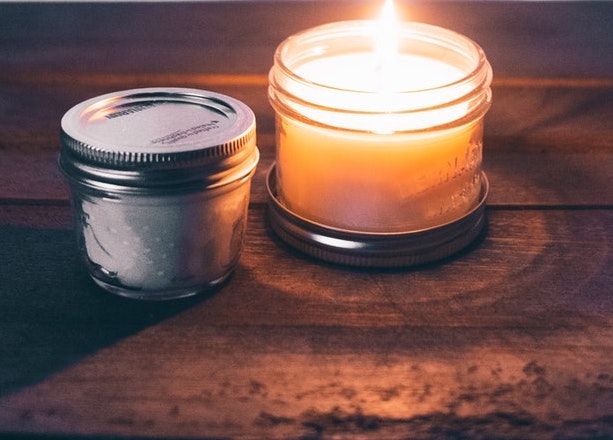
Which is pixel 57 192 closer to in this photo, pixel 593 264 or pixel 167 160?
pixel 167 160

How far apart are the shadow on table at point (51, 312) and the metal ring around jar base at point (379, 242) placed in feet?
0.33

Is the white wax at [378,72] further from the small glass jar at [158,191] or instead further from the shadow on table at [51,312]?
the shadow on table at [51,312]

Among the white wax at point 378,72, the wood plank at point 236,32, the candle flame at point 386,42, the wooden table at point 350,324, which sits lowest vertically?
the wooden table at point 350,324

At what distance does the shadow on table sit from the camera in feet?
1.74

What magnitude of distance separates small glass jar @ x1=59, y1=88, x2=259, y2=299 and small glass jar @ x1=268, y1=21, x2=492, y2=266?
50 mm

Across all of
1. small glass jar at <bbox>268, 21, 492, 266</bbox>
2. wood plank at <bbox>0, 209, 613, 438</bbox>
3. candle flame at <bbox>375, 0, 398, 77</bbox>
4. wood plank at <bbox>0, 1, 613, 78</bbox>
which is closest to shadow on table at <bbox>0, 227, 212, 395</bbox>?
wood plank at <bbox>0, 209, 613, 438</bbox>

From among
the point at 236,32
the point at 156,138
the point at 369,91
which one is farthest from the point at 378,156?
the point at 236,32

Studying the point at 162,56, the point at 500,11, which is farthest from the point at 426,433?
the point at 500,11

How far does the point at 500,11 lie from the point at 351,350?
0.69 meters

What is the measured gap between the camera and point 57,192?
73cm

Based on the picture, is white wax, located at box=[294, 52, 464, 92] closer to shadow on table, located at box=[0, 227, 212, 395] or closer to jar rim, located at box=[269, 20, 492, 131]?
jar rim, located at box=[269, 20, 492, 131]

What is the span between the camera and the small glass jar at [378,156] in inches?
23.1

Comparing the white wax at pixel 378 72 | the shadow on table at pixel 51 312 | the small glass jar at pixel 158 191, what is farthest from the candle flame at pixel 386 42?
the shadow on table at pixel 51 312

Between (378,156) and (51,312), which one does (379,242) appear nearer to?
(378,156)
